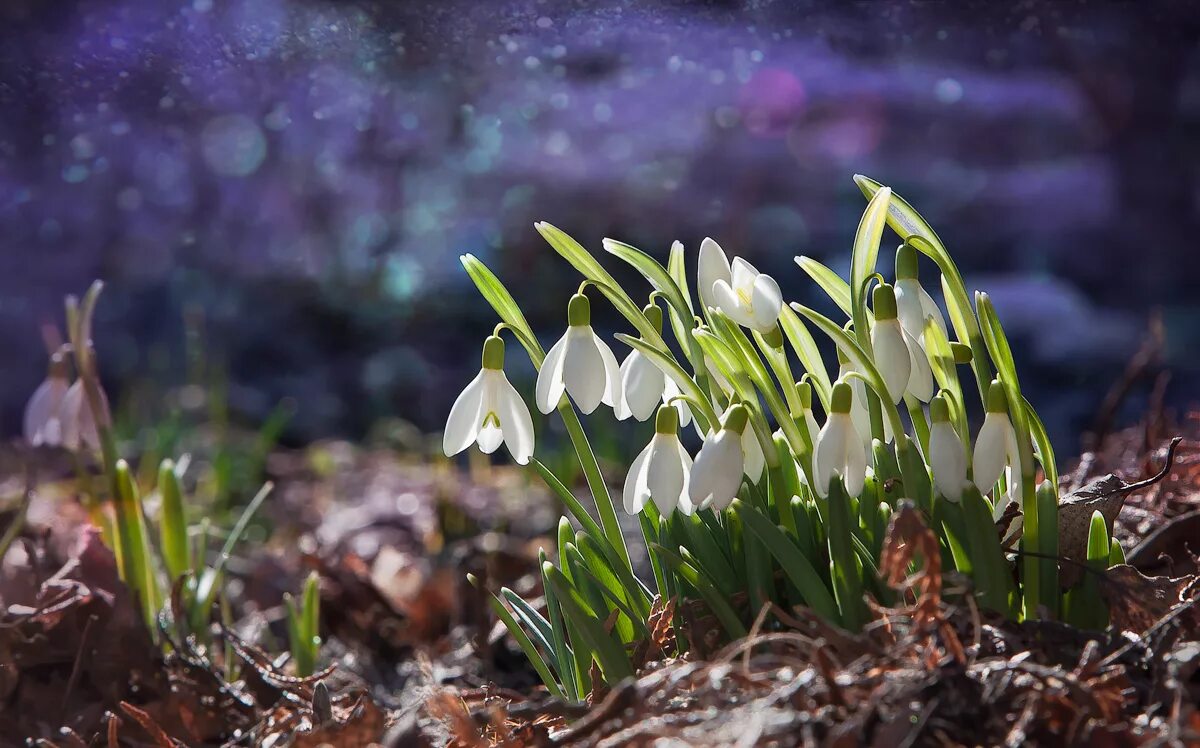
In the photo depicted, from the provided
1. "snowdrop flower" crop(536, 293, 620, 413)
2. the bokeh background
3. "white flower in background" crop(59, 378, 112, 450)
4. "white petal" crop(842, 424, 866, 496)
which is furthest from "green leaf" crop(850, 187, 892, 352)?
"white flower in background" crop(59, 378, 112, 450)

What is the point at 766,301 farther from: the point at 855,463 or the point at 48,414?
the point at 48,414

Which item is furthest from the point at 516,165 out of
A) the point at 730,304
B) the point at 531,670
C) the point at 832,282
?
the point at 730,304

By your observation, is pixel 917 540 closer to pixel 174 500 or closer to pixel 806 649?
pixel 806 649

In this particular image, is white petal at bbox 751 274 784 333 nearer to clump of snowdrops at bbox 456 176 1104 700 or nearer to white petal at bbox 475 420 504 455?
clump of snowdrops at bbox 456 176 1104 700

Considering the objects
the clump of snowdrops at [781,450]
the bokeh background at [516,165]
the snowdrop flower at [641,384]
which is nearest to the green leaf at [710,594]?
the clump of snowdrops at [781,450]

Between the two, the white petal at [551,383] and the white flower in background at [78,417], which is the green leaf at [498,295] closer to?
the white petal at [551,383]
